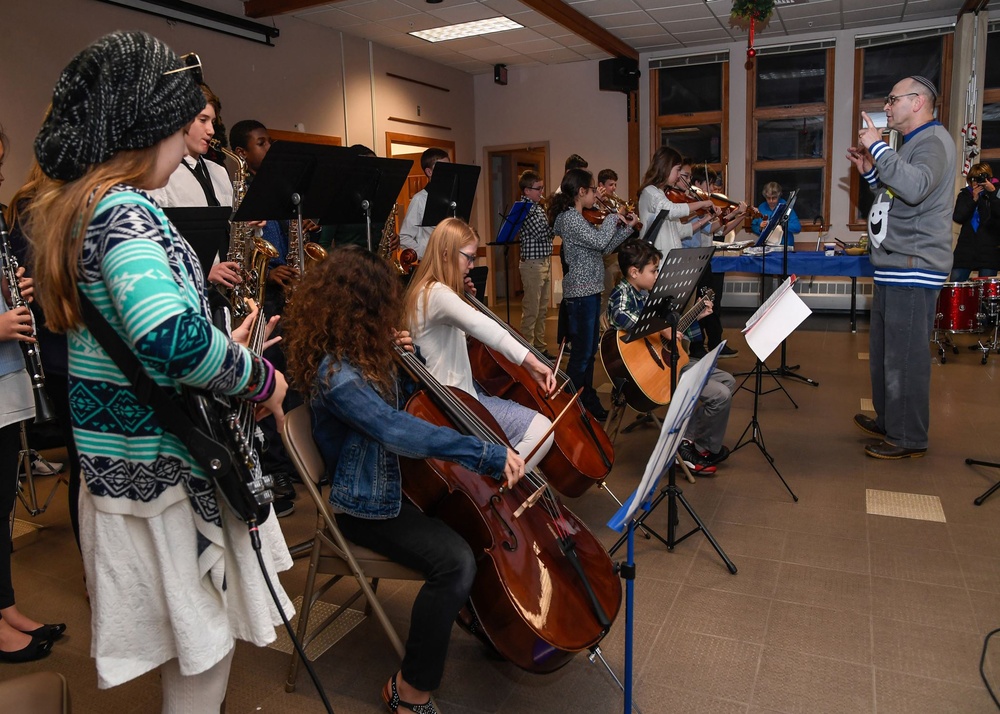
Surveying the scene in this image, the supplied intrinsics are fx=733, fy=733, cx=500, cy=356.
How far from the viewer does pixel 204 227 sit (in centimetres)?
220

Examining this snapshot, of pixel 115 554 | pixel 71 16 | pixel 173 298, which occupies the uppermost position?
pixel 71 16

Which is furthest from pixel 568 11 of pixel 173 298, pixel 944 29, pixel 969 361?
pixel 173 298

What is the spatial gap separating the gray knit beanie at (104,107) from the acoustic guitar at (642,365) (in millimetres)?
2731

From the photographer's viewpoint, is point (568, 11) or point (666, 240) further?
point (568, 11)

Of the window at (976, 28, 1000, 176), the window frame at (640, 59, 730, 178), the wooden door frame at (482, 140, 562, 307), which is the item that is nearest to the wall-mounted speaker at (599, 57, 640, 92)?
the window frame at (640, 59, 730, 178)

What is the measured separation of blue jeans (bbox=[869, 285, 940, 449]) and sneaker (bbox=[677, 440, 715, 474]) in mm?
1090

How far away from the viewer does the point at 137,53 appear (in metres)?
1.15

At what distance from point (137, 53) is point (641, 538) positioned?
8.59 ft

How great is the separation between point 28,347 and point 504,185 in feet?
30.6

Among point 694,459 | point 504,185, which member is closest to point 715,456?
point 694,459

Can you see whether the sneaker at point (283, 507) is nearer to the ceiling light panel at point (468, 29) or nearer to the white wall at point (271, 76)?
the white wall at point (271, 76)

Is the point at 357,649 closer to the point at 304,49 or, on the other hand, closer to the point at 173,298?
the point at 173,298

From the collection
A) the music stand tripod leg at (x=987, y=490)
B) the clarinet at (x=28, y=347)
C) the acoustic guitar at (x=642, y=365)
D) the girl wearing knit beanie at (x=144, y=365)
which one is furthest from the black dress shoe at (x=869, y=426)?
the clarinet at (x=28, y=347)

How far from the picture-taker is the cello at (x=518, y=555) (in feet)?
6.00
